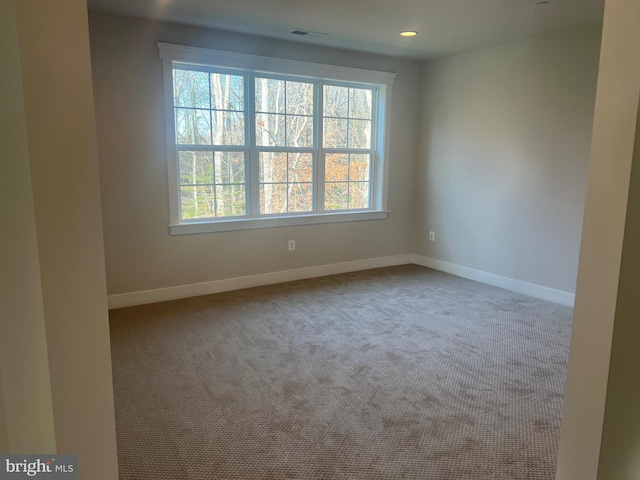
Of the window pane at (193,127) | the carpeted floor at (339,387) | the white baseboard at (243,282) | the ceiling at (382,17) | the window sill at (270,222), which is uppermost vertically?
the ceiling at (382,17)

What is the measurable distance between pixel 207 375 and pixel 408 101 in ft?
13.6

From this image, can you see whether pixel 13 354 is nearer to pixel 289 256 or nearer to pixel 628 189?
pixel 628 189

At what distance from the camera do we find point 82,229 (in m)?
1.08

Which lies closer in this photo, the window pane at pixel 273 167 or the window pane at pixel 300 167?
the window pane at pixel 273 167

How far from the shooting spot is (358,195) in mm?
5441

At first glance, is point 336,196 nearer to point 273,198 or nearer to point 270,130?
point 273,198

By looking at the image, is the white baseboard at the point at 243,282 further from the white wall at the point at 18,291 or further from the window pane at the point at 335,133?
the white wall at the point at 18,291

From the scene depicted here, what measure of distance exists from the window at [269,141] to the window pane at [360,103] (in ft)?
0.04

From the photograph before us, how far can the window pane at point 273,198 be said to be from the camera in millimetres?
4730

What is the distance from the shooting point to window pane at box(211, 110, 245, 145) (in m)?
4.35

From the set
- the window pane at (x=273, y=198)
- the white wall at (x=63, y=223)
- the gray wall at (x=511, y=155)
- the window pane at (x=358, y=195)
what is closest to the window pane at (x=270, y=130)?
the window pane at (x=273, y=198)

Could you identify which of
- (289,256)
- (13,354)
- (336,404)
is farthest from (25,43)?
(289,256)

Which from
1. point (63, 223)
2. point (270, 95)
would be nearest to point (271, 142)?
point (270, 95)

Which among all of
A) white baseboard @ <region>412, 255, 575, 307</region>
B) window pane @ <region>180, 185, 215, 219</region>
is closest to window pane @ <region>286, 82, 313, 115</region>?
window pane @ <region>180, 185, 215, 219</region>
